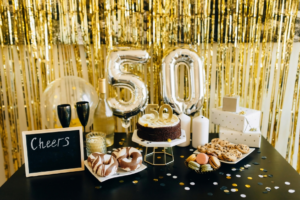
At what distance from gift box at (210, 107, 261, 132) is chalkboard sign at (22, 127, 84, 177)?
647 mm

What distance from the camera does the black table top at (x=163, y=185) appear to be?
2.41 ft

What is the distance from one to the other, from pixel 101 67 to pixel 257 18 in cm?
87

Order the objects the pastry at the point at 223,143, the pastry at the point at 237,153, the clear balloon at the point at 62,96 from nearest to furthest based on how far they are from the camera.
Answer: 1. the pastry at the point at 237,153
2. the pastry at the point at 223,143
3. the clear balloon at the point at 62,96

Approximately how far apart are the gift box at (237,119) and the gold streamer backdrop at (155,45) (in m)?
0.25

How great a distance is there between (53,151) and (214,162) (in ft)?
1.89

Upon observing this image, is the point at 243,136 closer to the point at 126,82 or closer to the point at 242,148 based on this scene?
the point at 242,148

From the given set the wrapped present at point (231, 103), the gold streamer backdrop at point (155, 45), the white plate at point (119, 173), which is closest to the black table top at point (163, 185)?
the white plate at point (119, 173)

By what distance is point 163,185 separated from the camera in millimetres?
786

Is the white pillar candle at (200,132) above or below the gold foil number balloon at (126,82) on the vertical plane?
below

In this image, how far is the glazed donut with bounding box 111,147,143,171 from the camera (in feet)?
2.74

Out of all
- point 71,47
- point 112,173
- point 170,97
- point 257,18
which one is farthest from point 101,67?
point 257,18

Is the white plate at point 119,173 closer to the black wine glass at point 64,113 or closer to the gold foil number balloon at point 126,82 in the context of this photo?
the black wine glass at point 64,113

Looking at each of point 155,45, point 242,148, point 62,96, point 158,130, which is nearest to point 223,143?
point 242,148

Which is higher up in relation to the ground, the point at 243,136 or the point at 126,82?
the point at 126,82
